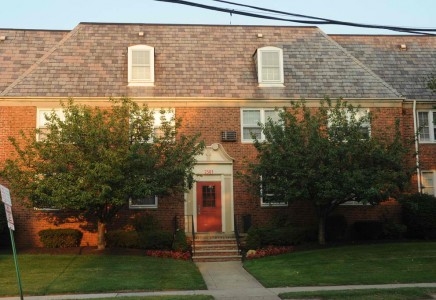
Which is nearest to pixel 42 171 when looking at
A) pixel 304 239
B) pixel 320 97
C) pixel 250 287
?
pixel 250 287

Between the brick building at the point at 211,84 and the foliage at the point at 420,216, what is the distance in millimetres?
901

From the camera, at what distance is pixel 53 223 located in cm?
2070

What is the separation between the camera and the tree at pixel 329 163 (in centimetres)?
1778

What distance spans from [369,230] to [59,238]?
11.8m

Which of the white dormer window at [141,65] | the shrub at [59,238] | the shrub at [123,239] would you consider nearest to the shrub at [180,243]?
the shrub at [123,239]

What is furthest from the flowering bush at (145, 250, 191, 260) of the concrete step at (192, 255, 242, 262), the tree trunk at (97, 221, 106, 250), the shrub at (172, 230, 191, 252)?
the tree trunk at (97, 221, 106, 250)

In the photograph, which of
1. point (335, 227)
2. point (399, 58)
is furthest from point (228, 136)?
point (399, 58)

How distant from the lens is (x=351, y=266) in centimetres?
1536

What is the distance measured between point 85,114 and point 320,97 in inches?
388

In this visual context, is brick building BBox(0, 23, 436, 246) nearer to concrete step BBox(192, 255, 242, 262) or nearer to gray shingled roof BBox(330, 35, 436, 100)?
gray shingled roof BBox(330, 35, 436, 100)

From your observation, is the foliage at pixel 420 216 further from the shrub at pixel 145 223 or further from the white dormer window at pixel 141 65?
the white dormer window at pixel 141 65

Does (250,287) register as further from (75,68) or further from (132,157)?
(75,68)

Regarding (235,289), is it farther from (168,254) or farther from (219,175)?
(219,175)

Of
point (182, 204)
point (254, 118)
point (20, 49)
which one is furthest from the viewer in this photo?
point (20, 49)
